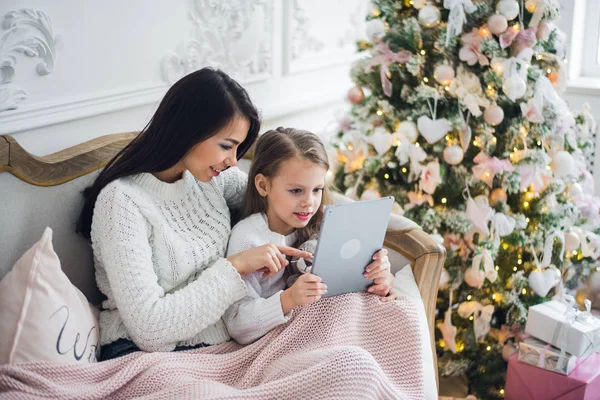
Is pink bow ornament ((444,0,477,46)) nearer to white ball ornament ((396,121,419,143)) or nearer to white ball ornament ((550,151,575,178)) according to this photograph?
white ball ornament ((396,121,419,143))

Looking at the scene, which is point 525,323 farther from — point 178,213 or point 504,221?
point 178,213

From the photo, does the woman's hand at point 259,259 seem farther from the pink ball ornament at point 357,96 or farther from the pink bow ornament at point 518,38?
the pink bow ornament at point 518,38

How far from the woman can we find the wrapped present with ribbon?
3.19ft

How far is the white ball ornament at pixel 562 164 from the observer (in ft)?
7.60

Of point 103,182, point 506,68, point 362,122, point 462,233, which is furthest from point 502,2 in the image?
point 103,182

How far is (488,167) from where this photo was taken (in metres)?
2.23

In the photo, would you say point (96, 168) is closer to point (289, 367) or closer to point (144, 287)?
point (144, 287)

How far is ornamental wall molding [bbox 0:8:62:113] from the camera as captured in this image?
1.68 metres

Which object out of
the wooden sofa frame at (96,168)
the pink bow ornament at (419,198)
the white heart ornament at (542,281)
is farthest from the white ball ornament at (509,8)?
the white heart ornament at (542,281)

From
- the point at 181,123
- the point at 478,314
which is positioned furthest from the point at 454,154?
the point at 181,123

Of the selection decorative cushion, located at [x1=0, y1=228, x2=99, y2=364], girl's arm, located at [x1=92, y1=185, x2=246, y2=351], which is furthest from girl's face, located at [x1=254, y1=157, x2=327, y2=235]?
decorative cushion, located at [x1=0, y1=228, x2=99, y2=364]

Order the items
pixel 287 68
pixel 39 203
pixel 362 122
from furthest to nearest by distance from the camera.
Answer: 1. pixel 287 68
2. pixel 362 122
3. pixel 39 203

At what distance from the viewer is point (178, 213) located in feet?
5.63

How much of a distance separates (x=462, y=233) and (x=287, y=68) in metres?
1.07
